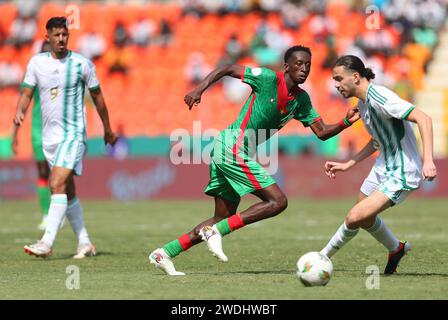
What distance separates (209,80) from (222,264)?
276 centimetres

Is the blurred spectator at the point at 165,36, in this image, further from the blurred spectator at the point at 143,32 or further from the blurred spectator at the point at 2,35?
the blurred spectator at the point at 2,35

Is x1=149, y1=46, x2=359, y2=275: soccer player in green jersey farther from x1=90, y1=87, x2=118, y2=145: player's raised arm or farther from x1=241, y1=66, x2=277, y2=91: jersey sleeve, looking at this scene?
x1=90, y1=87, x2=118, y2=145: player's raised arm

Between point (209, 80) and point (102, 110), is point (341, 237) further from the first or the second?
point (102, 110)

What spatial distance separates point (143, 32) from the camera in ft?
104

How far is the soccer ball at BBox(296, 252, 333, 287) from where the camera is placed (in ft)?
27.1

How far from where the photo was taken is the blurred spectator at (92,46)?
3134 cm

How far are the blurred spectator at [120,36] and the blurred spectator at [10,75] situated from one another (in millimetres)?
3226

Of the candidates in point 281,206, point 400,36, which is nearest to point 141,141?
point 400,36

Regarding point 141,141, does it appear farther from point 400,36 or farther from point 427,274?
point 427,274

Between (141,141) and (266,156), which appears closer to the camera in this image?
(266,156)

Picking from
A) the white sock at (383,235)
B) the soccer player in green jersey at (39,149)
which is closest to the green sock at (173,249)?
the white sock at (383,235)

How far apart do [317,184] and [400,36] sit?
6932 millimetres

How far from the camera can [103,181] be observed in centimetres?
2548

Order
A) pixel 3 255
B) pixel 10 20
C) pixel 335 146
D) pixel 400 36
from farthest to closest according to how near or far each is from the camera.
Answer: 1. pixel 10 20
2. pixel 400 36
3. pixel 335 146
4. pixel 3 255
